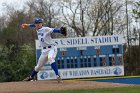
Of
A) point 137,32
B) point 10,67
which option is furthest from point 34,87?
point 137,32

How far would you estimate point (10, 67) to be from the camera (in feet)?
115

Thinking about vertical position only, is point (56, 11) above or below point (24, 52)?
above

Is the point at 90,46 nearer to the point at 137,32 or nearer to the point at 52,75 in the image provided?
the point at 52,75

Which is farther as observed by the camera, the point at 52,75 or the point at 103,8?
the point at 103,8

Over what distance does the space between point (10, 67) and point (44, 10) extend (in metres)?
20.8

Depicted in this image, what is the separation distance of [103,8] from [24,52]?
1549 cm

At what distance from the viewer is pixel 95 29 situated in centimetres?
5194

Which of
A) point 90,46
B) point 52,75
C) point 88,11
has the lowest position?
point 52,75

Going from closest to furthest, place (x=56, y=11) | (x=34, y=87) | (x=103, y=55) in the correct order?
(x=34, y=87) < (x=103, y=55) < (x=56, y=11)

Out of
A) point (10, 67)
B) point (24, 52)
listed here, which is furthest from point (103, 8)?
point (10, 67)

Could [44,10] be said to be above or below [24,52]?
above

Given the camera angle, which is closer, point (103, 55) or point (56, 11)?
point (103, 55)

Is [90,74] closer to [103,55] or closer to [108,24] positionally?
[103,55]

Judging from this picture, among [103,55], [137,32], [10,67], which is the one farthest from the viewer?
[137,32]
